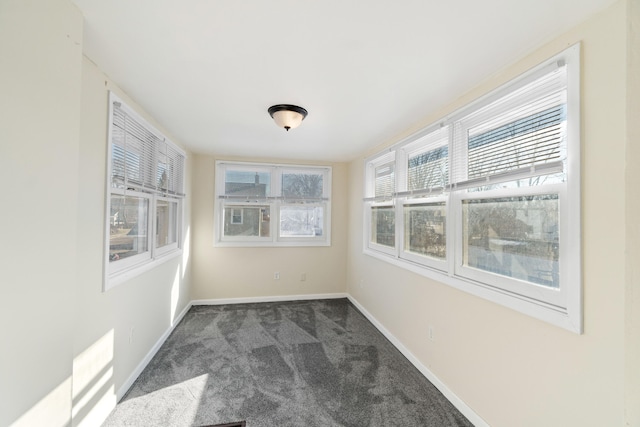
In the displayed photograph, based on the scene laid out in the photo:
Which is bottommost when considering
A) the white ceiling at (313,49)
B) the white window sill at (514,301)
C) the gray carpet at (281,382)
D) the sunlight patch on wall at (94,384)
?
the gray carpet at (281,382)

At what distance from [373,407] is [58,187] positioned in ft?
7.63

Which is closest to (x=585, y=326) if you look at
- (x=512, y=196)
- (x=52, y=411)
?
(x=512, y=196)

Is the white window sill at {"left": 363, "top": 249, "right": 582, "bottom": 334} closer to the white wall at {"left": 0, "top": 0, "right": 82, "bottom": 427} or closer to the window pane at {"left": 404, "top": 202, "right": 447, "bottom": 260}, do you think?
the window pane at {"left": 404, "top": 202, "right": 447, "bottom": 260}

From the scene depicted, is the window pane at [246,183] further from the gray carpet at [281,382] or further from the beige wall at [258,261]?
the gray carpet at [281,382]

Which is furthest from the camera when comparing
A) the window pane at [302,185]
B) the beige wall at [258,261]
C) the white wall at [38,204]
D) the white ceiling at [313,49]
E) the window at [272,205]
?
the window pane at [302,185]

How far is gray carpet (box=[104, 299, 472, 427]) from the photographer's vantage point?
1.88 metres

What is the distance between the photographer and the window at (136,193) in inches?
77.7

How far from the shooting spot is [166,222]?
323cm

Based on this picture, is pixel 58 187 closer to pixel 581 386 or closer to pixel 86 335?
pixel 86 335

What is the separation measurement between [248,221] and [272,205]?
1.53 feet

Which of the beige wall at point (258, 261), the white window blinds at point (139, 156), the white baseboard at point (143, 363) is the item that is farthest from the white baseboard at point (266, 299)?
the white window blinds at point (139, 156)

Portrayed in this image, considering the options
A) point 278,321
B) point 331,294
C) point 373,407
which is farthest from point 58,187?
point 331,294

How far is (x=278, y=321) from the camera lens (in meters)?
3.50

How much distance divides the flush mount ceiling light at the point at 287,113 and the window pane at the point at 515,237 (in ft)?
4.99
